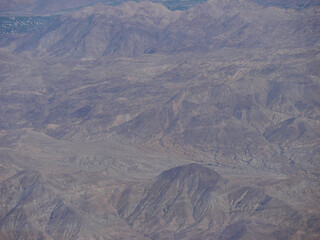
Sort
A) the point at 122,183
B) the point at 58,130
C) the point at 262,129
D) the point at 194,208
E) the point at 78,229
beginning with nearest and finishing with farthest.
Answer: the point at 78,229, the point at 194,208, the point at 122,183, the point at 262,129, the point at 58,130

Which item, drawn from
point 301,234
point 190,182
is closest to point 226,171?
point 190,182

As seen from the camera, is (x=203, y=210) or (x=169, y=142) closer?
(x=203, y=210)

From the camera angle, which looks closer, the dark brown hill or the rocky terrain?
the dark brown hill

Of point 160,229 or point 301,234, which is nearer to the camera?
point 301,234

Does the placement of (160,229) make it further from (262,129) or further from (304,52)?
(304,52)

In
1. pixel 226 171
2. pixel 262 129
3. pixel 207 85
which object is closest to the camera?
pixel 226 171

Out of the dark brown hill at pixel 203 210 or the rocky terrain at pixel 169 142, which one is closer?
the dark brown hill at pixel 203 210

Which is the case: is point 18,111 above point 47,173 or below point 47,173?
below

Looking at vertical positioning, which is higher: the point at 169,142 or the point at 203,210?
the point at 203,210
